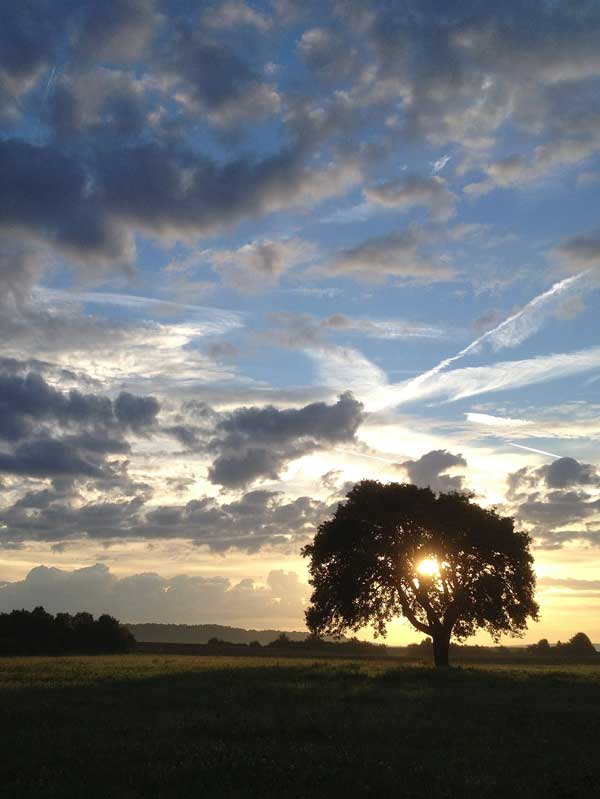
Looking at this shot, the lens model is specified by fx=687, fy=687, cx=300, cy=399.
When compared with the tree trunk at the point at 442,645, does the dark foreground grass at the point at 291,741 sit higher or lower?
lower

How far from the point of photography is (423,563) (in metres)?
51.8

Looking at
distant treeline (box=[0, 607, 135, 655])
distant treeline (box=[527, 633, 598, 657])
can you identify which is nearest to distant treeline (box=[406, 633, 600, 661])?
distant treeline (box=[527, 633, 598, 657])

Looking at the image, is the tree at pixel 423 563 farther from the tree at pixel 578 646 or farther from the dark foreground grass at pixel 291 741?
the tree at pixel 578 646

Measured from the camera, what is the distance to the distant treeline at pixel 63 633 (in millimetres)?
80875

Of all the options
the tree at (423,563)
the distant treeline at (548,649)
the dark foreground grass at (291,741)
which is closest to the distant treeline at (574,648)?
the distant treeline at (548,649)

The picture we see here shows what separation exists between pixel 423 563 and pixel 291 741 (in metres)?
37.0

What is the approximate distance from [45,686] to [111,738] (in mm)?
13958

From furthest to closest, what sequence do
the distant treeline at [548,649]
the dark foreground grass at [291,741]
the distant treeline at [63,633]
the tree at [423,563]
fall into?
the distant treeline at [548,649], the distant treeline at [63,633], the tree at [423,563], the dark foreground grass at [291,741]

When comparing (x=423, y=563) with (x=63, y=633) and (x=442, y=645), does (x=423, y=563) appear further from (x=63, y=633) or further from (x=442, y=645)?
(x=63, y=633)

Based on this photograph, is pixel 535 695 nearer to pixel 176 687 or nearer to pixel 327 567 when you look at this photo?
pixel 176 687

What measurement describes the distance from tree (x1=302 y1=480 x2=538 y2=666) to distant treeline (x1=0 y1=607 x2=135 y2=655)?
4192 cm

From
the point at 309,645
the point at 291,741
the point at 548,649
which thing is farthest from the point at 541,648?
the point at 291,741

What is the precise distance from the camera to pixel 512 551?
168 feet

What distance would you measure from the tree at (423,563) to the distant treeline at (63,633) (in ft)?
138
